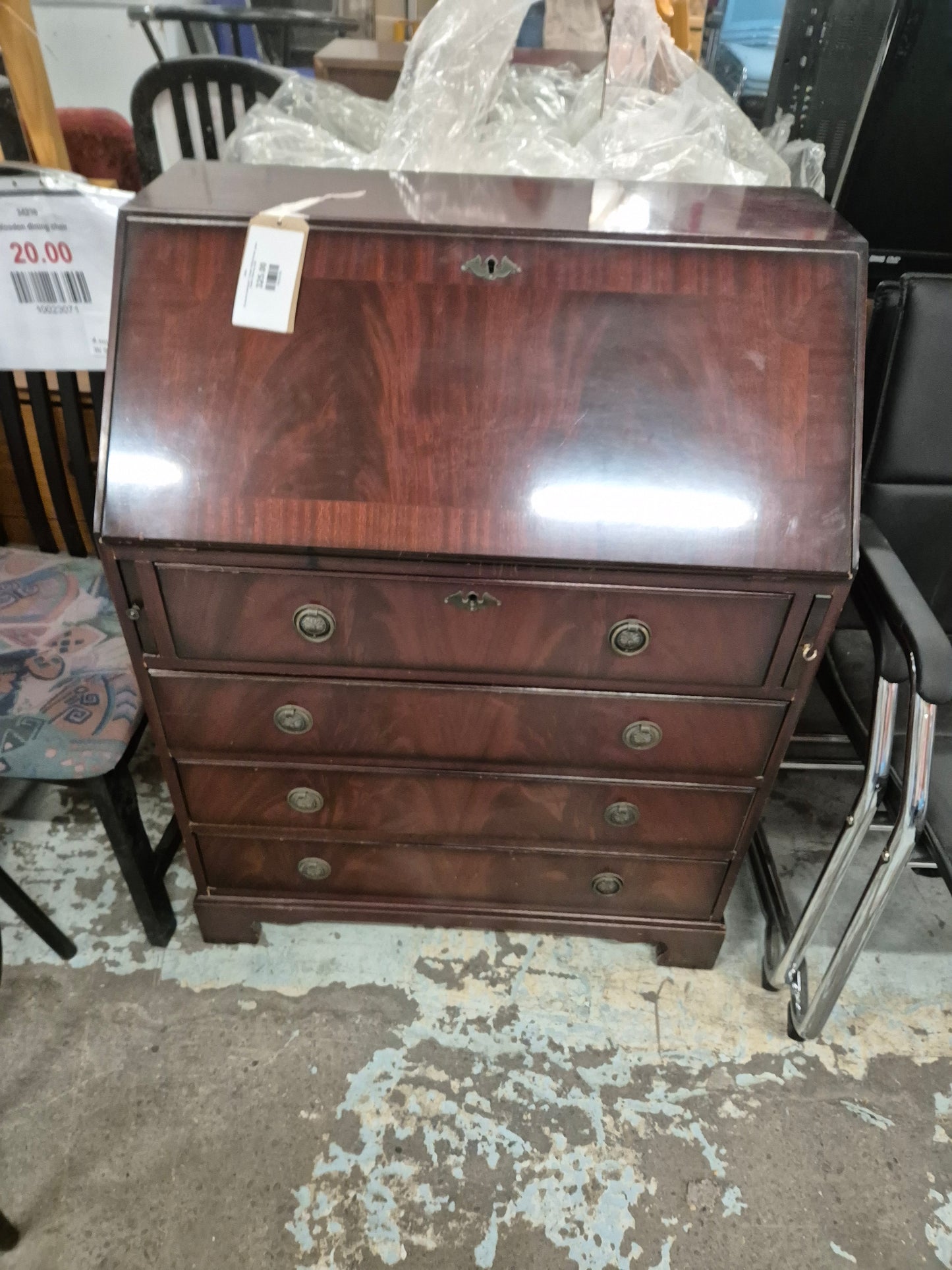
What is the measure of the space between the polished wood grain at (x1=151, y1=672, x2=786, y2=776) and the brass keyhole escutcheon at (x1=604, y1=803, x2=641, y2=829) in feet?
0.23

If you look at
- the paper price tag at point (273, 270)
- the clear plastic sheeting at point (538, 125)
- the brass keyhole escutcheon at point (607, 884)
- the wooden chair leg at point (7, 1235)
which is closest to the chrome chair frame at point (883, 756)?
the brass keyhole escutcheon at point (607, 884)

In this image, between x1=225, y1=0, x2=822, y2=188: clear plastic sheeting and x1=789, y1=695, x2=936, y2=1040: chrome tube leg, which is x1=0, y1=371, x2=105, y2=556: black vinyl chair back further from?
x1=789, y1=695, x2=936, y2=1040: chrome tube leg

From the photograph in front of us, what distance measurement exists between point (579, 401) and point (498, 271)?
189 millimetres

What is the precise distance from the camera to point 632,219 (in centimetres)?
101

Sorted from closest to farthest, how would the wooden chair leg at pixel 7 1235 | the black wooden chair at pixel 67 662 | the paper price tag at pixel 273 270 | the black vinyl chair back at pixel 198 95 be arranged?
the paper price tag at pixel 273 270, the wooden chair leg at pixel 7 1235, the black wooden chair at pixel 67 662, the black vinyl chair back at pixel 198 95

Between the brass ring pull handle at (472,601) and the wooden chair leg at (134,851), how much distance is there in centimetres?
66

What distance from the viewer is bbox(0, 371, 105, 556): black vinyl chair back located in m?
1.44

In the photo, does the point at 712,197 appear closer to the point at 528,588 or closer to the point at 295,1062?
the point at 528,588

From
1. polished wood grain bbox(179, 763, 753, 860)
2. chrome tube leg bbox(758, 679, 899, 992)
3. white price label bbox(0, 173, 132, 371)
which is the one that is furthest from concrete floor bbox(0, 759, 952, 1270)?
white price label bbox(0, 173, 132, 371)

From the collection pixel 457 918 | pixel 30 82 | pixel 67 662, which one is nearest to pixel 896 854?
pixel 457 918

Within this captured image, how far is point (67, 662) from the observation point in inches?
52.2

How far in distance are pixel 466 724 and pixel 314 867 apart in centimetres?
45

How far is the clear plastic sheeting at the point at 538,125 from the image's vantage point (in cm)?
120

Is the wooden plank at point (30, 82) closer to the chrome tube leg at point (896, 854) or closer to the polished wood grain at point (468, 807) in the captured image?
the polished wood grain at point (468, 807)
